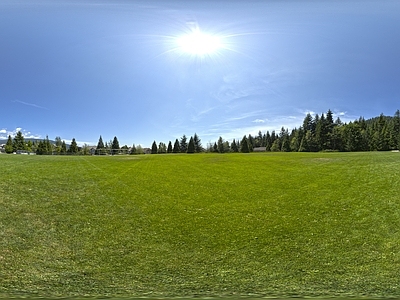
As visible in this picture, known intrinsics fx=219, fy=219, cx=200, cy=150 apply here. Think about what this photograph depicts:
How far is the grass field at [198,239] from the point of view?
4508 millimetres

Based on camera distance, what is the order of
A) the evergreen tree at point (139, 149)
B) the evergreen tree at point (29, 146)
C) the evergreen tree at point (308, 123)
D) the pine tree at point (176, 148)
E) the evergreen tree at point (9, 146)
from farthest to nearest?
the evergreen tree at point (139, 149) < the pine tree at point (176, 148) < the evergreen tree at point (29, 146) < the evergreen tree at point (9, 146) < the evergreen tree at point (308, 123)

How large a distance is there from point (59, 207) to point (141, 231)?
3.84 metres

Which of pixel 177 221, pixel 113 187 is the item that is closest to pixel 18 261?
pixel 177 221

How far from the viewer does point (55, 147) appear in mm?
58875

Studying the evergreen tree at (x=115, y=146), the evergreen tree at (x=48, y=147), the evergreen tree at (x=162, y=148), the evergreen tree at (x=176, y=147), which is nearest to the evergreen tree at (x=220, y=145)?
the evergreen tree at (x=176, y=147)

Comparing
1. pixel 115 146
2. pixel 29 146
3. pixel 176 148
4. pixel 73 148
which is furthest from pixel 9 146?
pixel 176 148

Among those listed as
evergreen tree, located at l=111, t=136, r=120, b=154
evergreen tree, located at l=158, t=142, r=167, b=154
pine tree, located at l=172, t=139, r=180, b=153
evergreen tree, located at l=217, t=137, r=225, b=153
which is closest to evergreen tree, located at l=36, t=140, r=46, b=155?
evergreen tree, located at l=111, t=136, r=120, b=154

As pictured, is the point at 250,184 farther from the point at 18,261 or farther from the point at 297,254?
the point at 18,261

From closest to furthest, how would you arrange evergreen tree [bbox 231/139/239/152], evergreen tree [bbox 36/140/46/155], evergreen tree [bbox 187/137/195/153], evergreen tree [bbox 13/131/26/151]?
1. evergreen tree [bbox 13/131/26/151]
2. evergreen tree [bbox 36/140/46/155]
3. evergreen tree [bbox 187/137/195/153]
4. evergreen tree [bbox 231/139/239/152]

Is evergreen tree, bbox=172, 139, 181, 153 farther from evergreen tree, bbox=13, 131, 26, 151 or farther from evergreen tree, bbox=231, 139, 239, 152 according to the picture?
evergreen tree, bbox=13, 131, 26, 151

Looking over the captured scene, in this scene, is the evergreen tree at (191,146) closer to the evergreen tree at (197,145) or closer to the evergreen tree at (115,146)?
the evergreen tree at (197,145)

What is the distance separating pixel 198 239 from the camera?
6602 mm

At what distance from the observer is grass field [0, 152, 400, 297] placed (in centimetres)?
451

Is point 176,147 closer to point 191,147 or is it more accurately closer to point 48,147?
point 191,147
